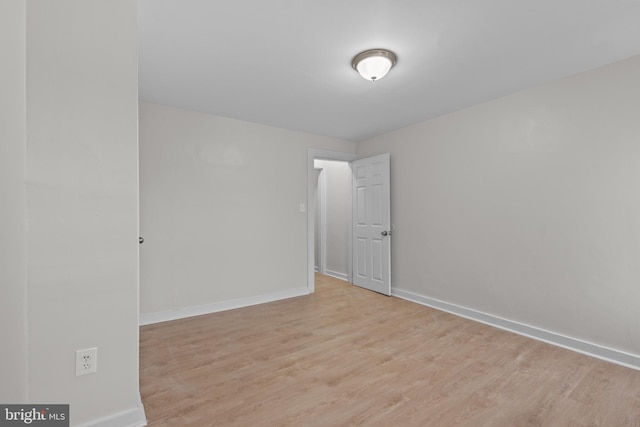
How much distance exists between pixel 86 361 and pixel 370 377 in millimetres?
1694

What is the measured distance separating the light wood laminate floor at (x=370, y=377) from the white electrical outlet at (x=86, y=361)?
18.2 inches

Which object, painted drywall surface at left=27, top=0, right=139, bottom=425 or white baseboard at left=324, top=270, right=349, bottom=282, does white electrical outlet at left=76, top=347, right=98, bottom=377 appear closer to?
painted drywall surface at left=27, top=0, right=139, bottom=425

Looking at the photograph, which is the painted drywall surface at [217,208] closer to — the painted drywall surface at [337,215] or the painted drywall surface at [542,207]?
the painted drywall surface at [337,215]

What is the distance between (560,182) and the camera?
2512mm

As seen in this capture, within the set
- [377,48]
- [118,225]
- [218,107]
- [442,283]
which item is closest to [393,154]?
[442,283]

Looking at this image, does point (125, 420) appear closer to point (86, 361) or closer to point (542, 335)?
point (86, 361)

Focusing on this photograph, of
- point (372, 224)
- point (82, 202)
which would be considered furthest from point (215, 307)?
point (372, 224)

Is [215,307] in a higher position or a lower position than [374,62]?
lower

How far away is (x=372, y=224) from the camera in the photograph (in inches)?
167

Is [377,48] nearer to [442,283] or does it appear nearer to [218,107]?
Result: [218,107]

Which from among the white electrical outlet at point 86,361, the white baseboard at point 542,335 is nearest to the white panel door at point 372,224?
A: the white baseboard at point 542,335

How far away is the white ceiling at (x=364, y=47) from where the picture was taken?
1643 millimetres

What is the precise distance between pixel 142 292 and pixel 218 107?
2.17 metres

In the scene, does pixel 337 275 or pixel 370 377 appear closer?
pixel 370 377
